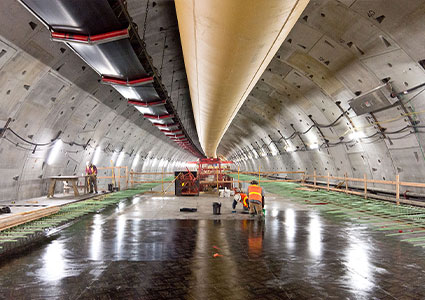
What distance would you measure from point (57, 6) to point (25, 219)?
6.25 metres

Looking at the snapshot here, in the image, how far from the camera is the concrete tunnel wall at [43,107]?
7.88 m

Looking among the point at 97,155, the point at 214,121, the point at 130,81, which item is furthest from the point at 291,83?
the point at 97,155

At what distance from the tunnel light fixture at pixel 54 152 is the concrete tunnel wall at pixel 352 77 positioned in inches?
420

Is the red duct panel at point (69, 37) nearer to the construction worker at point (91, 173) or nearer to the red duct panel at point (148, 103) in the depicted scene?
the red duct panel at point (148, 103)

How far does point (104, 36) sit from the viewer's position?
5945 millimetres

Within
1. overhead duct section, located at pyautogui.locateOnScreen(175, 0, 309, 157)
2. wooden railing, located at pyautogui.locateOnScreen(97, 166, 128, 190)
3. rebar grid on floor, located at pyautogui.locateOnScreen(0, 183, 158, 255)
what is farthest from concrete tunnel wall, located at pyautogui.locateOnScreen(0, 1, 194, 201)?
overhead duct section, located at pyautogui.locateOnScreen(175, 0, 309, 157)

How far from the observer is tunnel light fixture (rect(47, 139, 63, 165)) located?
13.0 meters

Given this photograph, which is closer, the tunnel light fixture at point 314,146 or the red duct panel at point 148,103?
the red duct panel at point 148,103

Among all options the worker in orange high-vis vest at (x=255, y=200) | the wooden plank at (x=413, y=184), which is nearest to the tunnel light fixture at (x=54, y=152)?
the worker in orange high-vis vest at (x=255, y=200)

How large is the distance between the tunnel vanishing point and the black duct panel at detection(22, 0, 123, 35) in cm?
4

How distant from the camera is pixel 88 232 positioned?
7809 mm

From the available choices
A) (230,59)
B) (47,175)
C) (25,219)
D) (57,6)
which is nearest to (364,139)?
(230,59)

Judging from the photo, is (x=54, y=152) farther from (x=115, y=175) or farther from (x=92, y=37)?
(x=115, y=175)

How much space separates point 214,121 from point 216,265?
695 cm
